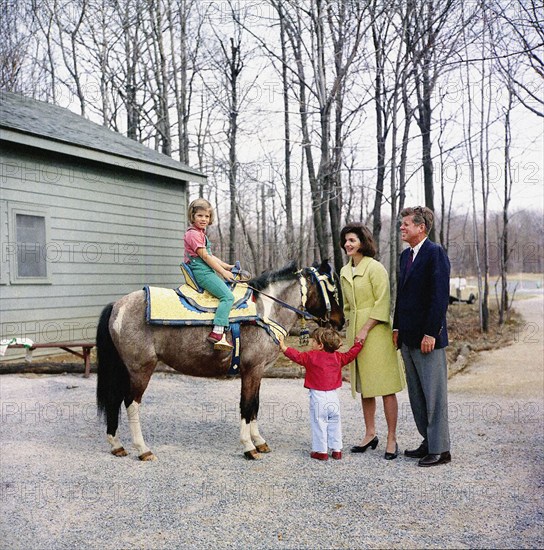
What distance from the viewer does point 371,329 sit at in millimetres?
4520

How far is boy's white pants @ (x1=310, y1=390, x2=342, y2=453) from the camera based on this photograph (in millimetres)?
4449

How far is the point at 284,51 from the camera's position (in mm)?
14789

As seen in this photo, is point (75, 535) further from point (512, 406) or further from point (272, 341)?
point (512, 406)

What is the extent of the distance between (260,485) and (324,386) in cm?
97

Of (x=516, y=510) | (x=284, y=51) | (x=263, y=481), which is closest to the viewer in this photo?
(x=516, y=510)

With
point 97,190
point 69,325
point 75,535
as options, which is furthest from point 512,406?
point 97,190

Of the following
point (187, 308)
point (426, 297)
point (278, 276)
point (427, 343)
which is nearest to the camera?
point (427, 343)

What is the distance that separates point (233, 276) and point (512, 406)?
12.8ft

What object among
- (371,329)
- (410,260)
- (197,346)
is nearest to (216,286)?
(197,346)

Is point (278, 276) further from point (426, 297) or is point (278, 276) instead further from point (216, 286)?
point (426, 297)

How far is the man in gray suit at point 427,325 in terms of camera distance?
4.16 m

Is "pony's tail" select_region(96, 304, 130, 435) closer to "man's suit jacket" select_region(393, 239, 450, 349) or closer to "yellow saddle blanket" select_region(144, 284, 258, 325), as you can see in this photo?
"yellow saddle blanket" select_region(144, 284, 258, 325)

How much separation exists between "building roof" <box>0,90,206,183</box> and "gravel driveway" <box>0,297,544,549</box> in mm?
4657

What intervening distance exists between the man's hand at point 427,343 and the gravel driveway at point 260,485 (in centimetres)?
93
